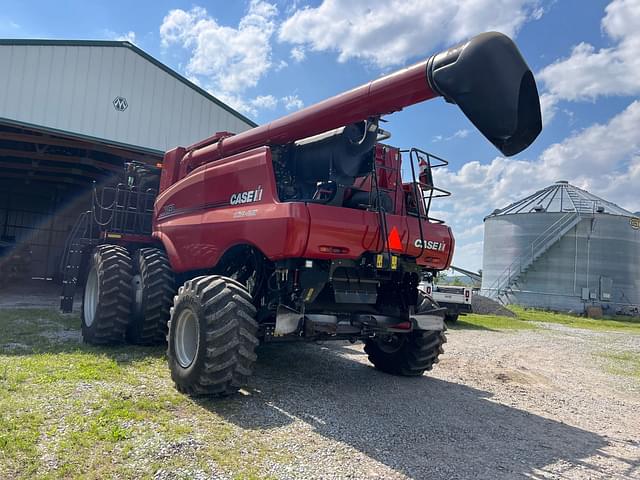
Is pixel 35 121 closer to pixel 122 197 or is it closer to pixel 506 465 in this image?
pixel 122 197

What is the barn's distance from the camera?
1305cm

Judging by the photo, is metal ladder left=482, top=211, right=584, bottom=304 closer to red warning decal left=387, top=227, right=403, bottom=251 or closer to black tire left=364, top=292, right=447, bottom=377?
black tire left=364, top=292, right=447, bottom=377

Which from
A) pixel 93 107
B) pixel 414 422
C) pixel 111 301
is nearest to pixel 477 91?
pixel 414 422

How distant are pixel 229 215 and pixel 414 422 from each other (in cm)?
319

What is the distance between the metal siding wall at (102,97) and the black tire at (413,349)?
11.0 m

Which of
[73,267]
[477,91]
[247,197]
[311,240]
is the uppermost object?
[477,91]

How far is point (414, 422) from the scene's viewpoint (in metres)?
5.26

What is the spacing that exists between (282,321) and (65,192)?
24.2 metres

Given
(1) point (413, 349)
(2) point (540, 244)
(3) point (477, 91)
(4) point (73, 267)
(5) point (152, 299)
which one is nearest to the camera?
(3) point (477, 91)

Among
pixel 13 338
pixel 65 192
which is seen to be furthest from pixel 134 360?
pixel 65 192

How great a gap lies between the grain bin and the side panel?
2778cm

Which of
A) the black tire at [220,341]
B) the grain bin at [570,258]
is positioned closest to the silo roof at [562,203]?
the grain bin at [570,258]

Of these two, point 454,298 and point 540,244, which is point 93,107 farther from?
point 540,244

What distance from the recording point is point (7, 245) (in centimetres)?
2241
